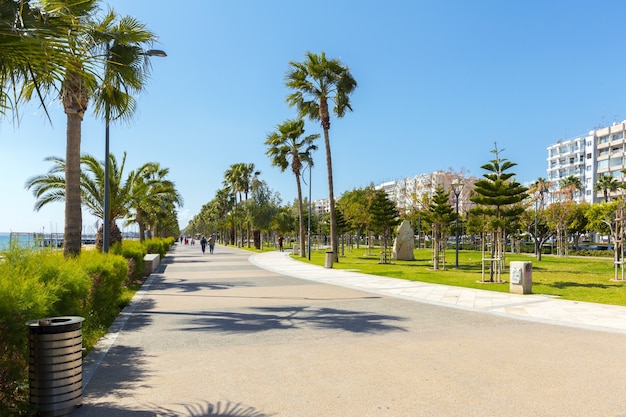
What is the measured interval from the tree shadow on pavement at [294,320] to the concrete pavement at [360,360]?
0.08ft

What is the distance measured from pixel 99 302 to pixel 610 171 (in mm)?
102608

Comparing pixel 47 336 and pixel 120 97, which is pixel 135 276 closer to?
pixel 120 97

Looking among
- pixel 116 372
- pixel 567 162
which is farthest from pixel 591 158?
pixel 116 372

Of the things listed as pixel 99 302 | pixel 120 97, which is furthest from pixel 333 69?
pixel 99 302

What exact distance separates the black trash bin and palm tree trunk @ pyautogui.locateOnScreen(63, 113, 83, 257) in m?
7.48

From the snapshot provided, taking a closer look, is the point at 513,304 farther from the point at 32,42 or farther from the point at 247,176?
the point at 247,176

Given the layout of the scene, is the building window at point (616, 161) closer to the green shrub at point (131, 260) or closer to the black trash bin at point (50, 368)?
the green shrub at point (131, 260)

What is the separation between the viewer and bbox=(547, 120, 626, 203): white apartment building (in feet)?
288

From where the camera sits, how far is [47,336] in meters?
4.23

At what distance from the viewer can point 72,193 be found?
11.4 metres

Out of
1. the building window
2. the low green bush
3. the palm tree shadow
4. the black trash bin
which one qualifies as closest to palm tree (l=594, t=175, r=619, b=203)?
the building window

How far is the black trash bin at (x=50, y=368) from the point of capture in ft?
13.9

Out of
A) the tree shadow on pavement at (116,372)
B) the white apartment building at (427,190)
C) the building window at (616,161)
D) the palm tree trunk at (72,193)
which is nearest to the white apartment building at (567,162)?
the building window at (616,161)

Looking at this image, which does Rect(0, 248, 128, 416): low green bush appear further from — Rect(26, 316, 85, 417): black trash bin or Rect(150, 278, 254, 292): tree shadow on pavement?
Rect(150, 278, 254, 292): tree shadow on pavement
